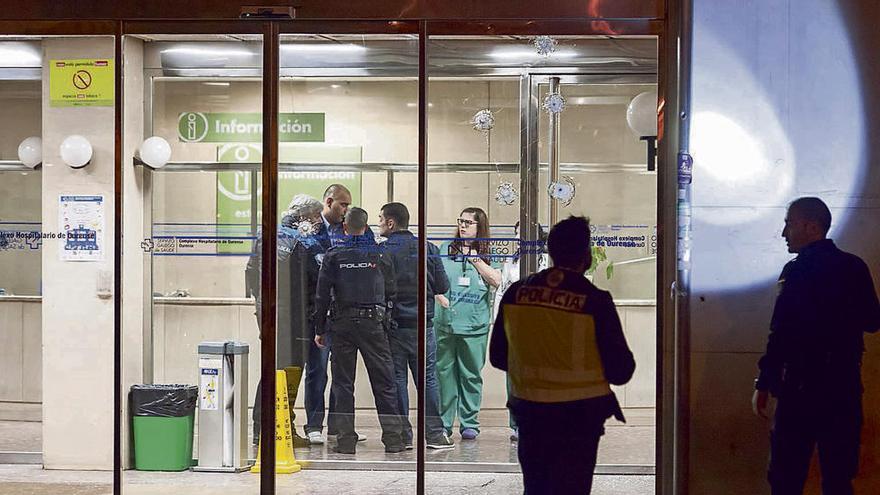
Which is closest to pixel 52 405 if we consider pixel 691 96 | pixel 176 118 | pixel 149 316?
pixel 149 316

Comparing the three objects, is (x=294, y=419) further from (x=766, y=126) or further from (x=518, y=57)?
(x=766, y=126)

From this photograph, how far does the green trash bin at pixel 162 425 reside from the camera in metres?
7.15

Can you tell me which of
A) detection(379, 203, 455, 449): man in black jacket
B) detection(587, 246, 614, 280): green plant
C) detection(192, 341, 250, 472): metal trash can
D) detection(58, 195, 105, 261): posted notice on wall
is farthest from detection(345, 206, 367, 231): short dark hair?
detection(58, 195, 105, 261): posted notice on wall

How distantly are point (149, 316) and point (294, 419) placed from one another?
3.93 feet

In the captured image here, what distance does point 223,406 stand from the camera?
296 inches

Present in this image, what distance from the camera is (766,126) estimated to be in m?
6.12

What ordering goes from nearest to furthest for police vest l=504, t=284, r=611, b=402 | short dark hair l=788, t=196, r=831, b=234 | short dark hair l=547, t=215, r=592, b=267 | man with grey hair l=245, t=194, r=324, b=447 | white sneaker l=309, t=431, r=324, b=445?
police vest l=504, t=284, r=611, b=402
short dark hair l=547, t=215, r=592, b=267
short dark hair l=788, t=196, r=831, b=234
man with grey hair l=245, t=194, r=324, b=447
white sneaker l=309, t=431, r=324, b=445

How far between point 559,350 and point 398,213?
2462 mm

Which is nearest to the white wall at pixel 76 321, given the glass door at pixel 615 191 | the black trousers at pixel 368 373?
the black trousers at pixel 368 373

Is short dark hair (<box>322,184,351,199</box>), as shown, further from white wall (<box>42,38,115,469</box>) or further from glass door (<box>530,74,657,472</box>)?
white wall (<box>42,38,115,469</box>)

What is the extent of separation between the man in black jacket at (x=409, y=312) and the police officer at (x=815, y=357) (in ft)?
6.13

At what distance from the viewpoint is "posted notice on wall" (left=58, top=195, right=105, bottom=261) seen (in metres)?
7.93

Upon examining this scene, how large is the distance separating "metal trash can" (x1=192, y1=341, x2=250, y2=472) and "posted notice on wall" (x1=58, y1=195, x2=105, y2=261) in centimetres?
110

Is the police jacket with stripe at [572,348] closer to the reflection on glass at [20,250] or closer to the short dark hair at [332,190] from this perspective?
the short dark hair at [332,190]
